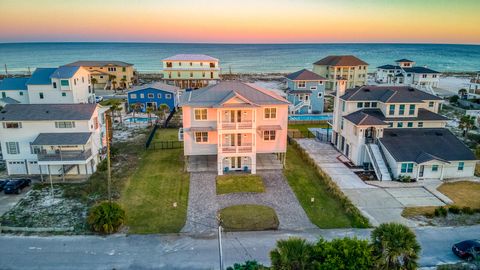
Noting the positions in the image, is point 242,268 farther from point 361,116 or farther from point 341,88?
point 341,88

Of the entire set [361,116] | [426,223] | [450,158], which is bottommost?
[426,223]

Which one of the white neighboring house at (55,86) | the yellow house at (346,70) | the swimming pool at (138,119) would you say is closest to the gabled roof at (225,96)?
the swimming pool at (138,119)

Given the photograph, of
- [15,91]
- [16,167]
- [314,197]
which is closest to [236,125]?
[314,197]

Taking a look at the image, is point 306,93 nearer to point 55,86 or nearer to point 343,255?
point 55,86

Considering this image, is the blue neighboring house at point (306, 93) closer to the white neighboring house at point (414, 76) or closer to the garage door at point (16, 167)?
the white neighboring house at point (414, 76)

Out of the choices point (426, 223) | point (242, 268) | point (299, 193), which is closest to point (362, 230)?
point (426, 223)

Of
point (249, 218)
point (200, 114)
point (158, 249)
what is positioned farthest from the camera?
point (200, 114)

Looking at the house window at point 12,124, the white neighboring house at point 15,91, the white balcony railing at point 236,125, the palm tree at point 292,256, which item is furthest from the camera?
the white neighboring house at point 15,91
